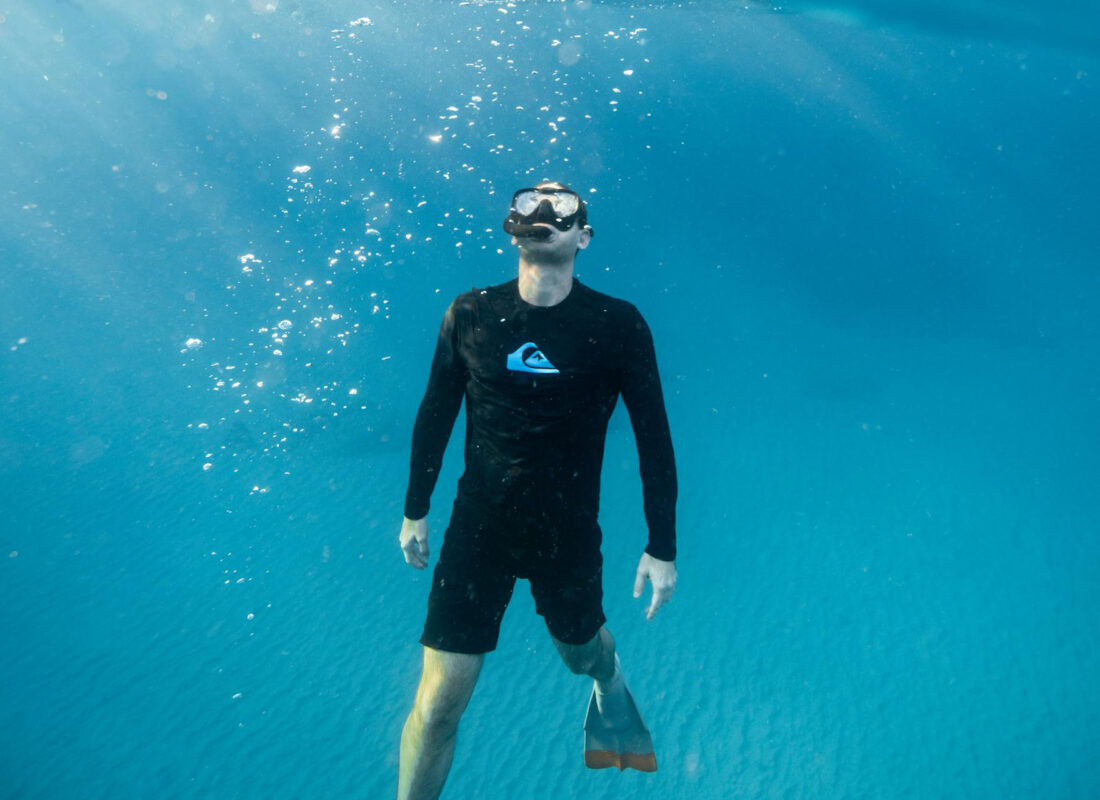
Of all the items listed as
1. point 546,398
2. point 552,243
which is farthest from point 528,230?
point 546,398

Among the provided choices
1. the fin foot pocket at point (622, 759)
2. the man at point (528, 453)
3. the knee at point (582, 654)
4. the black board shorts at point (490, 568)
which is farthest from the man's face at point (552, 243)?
the fin foot pocket at point (622, 759)

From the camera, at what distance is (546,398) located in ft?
6.79

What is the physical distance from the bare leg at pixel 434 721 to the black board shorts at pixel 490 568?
58 millimetres

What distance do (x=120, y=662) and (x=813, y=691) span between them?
611 centimetres

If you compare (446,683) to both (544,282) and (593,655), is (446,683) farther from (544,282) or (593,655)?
(544,282)

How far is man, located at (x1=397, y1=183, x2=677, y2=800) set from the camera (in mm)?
2045

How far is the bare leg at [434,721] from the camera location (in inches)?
86.0

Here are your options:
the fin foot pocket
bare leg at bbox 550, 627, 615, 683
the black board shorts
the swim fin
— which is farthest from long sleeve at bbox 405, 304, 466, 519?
the fin foot pocket

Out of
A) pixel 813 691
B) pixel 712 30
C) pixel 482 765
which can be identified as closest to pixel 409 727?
pixel 482 765

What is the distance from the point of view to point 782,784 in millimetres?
4273

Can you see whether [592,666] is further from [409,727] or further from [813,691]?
[813,691]

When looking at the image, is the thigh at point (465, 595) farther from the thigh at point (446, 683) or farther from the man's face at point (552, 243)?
the man's face at point (552, 243)

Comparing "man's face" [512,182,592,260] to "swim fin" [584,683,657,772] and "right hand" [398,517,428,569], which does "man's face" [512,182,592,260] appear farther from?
"swim fin" [584,683,657,772]

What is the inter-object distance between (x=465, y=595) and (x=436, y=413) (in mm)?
684
